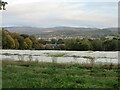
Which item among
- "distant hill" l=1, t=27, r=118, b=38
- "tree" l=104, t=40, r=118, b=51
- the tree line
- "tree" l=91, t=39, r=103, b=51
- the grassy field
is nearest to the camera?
the grassy field

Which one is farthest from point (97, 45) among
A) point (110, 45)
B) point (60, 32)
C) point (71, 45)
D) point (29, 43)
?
point (60, 32)

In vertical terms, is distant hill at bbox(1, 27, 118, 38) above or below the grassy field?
above

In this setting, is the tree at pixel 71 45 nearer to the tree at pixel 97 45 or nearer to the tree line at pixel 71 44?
the tree line at pixel 71 44

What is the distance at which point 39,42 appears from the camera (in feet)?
178

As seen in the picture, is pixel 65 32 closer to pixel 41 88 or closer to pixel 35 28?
pixel 35 28

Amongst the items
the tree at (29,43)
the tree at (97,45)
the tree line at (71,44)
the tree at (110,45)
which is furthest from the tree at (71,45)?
the tree at (29,43)

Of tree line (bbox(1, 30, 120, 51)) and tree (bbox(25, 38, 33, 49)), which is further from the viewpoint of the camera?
tree (bbox(25, 38, 33, 49))

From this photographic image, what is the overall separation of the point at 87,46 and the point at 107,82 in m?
35.9

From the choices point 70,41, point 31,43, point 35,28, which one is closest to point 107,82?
point 70,41

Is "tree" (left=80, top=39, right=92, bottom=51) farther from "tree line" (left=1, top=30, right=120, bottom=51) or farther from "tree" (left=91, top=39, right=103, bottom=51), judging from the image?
"tree" (left=91, top=39, right=103, bottom=51)

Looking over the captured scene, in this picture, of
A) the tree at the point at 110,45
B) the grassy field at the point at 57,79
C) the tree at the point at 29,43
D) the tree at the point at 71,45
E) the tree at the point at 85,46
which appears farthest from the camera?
the tree at the point at 29,43

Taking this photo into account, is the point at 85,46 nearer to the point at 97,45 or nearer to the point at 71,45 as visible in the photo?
the point at 97,45

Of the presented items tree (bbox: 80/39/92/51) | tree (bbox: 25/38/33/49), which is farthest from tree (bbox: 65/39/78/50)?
tree (bbox: 25/38/33/49)

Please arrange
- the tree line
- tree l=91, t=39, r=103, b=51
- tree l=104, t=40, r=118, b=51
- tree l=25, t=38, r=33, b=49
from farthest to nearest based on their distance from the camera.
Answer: tree l=25, t=38, r=33, b=49 < tree l=91, t=39, r=103, b=51 < the tree line < tree l=104, t=40, r=118, b=51
